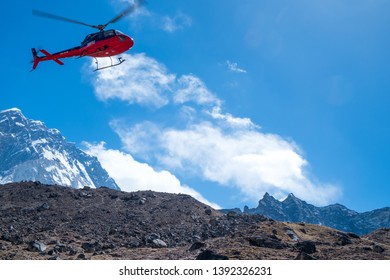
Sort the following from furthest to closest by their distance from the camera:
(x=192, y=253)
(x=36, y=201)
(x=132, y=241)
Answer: (x=36, y=201)
(x=132, y=241)
(x=192, y=253)

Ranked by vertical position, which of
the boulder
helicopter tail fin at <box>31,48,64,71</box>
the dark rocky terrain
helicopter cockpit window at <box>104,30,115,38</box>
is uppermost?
helicopter tail fin at <box>31,48,64,71</box>

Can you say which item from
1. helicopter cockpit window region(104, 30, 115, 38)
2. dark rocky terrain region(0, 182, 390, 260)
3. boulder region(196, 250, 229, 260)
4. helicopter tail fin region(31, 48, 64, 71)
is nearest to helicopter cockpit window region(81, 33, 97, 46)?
helicopter cockpit window region(104, 30, 115, 38)

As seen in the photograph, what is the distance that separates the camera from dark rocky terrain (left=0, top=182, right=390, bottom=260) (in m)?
36.9

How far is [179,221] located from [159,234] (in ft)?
21.2

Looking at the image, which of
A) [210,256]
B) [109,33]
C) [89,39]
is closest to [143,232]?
[210,256]

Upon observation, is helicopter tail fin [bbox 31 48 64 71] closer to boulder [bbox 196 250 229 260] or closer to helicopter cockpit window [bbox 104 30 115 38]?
helicopter cockpit window [bbox 104 30 115 38]

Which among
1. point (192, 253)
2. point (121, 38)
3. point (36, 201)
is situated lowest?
point (192, 253)

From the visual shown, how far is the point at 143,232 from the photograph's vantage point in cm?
4944

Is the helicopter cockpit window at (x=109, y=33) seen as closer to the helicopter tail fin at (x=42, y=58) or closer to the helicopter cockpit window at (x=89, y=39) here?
the helicopter cockpit window at (x=89, y=39)

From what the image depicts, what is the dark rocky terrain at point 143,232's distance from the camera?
3694 cm
